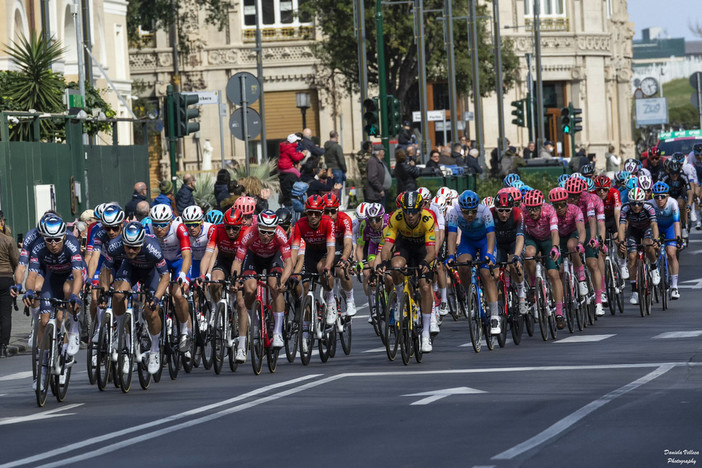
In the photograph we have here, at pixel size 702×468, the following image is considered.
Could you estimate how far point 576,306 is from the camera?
20.4 metres

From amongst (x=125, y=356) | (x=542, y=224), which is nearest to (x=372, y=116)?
(x=542, y=224)

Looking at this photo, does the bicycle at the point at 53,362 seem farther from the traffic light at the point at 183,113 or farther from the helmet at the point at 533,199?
the traffic light at the point at 183,113

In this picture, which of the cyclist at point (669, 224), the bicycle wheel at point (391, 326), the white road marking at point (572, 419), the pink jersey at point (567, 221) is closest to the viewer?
the white road marking at point (572, 419)

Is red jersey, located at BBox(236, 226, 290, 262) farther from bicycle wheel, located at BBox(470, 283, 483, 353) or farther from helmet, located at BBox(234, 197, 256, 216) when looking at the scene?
bicycle wheel, located at BBox(470, 283, 483, 353)

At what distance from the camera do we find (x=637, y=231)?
23.2m

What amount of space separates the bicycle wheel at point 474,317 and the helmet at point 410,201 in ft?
4.08

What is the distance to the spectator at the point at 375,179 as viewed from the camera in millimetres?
32125

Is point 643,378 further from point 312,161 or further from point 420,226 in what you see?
point 312,161

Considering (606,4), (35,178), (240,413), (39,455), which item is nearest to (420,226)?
(240,413)

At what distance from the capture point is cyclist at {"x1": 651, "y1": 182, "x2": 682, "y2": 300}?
77.1 feet

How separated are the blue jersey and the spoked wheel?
9.86ft

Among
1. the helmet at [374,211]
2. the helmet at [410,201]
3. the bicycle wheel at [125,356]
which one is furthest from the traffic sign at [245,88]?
the bicycle wheel at [125,356]

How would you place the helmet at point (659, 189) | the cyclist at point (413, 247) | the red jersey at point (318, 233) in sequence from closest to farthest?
the cyclist at point (413, 247) < the red jersey at point (318, 233) < the helmet at point (659, 189)

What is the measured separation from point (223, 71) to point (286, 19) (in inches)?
141
